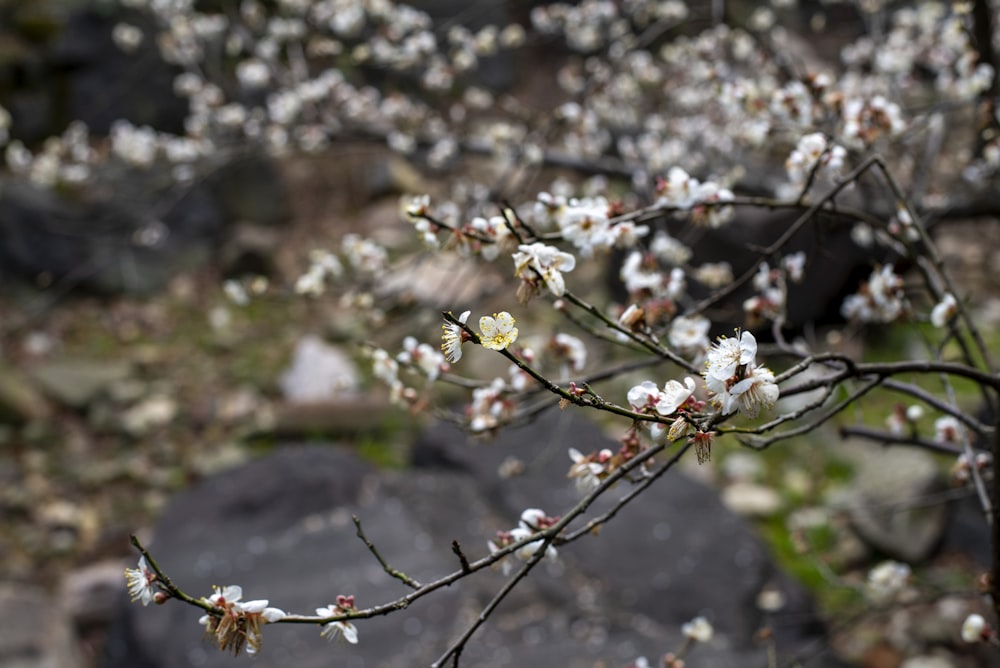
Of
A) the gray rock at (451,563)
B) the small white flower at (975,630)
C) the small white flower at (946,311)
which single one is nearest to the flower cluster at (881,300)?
the small white flower at (946,311)

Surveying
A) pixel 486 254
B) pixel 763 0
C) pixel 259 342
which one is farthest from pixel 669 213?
Answer: pixel 763 0

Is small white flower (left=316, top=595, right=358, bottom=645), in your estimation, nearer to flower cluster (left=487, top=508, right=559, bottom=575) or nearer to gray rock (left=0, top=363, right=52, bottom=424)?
flower cluster (left=487, top=508, right=559, bottom=575)

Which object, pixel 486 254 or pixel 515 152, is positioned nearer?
pixel 486 254

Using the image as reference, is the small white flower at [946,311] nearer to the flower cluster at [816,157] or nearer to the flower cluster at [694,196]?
the flower cluster at [816,157]

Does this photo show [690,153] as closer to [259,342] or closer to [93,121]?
[259,342]

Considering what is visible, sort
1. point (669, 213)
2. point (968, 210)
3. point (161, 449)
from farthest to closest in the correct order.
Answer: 1. point (161, 449)
2. point (968, 210)
3. point (669, 213)

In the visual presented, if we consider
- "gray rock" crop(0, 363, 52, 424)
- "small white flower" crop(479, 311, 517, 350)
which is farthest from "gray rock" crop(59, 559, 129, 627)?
"small white flower" crop(479, 311, 517, 350)
